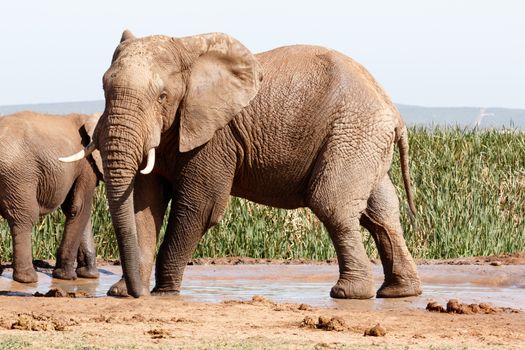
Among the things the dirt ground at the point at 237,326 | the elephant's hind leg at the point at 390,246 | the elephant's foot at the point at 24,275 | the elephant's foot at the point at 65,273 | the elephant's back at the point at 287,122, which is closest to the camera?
the dirt ground at the point at 237,326

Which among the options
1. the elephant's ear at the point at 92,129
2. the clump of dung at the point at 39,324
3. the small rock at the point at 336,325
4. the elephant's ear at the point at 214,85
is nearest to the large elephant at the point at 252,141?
the elephant's ear at the point at 214,85

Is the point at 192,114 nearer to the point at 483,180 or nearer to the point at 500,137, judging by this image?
the point at 483,180

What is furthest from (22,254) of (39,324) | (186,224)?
(39,324)

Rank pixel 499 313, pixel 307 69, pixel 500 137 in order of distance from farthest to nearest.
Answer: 1. pixel 500 137
2. pixel 307 69
3. pixel 499 313

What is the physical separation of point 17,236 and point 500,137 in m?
9.19

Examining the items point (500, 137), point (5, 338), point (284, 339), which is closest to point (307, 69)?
point (284, 339)

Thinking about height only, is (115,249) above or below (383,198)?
below

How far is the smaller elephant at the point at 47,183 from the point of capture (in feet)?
40.2

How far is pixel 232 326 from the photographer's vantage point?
8.12 metres

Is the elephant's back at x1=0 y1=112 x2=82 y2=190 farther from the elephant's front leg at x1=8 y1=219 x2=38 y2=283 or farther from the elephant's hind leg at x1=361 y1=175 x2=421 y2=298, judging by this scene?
the elephant's hind leg at x1=361 y1=175 x2=421 y2=298

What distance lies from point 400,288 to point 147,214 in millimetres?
2307

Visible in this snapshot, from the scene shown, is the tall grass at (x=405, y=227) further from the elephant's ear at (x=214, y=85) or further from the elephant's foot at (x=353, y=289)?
the elephant's ear at (x=214, y=85)

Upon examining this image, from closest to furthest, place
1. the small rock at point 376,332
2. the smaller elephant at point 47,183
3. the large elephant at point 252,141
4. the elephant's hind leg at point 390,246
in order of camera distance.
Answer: the small rock at point 376,332 < the large elephant at point 252,141 < the elephant's hind leg at point 390,246 < the smaller elephant at point 47,183

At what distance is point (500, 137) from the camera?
1908cm
